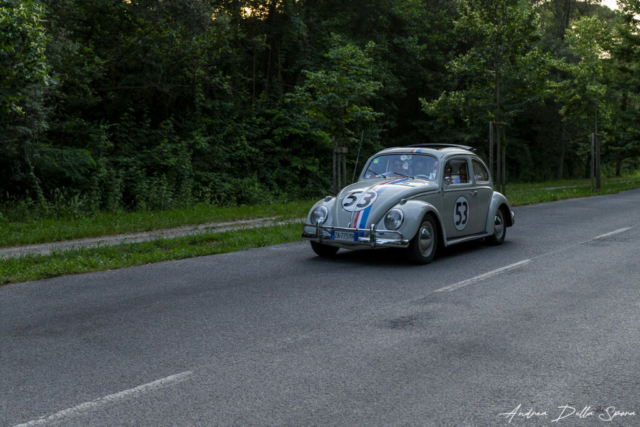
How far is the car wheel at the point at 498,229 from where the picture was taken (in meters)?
11.4

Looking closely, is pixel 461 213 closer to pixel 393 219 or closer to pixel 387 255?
pixel 387 255

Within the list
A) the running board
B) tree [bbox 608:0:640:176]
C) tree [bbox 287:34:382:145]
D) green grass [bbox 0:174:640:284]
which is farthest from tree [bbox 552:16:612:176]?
the running board

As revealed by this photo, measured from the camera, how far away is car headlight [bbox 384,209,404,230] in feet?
29.7

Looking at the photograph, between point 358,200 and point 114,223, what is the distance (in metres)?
7.45

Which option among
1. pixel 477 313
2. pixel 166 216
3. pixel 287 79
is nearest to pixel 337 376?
pixel 477 313

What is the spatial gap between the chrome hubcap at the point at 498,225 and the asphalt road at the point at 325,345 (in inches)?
81.8

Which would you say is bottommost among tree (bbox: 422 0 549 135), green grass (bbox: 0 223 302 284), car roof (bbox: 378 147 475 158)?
green grass (bbox: 0 223 302 284)

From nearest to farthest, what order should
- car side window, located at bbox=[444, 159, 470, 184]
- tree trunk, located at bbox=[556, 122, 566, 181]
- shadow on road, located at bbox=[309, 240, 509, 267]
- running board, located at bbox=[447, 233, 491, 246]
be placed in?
shadow on road, located at bbox=[309, 240, 509, 267] → running board, located at bbox=[447, 233, 491, 246] → car side window, located at bbox=[444, 159, 470, 184] → tree trunk, located at bbox=[556, 122, 566, 181]

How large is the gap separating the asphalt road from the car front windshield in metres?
1.87

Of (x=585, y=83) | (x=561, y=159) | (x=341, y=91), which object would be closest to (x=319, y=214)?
(x=341, y=91)

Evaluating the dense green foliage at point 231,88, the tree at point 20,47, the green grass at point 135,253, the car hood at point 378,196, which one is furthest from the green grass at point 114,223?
the car hood at point 378,196

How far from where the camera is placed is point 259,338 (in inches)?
214

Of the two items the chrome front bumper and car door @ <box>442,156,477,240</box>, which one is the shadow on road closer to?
car door @ <box>442,156,477,240</box>

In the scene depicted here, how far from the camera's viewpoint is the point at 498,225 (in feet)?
37.8
